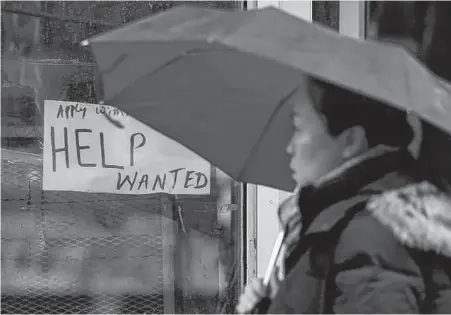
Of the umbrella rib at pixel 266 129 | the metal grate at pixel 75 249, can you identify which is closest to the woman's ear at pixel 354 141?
the umbrella rib at pixel 266 129

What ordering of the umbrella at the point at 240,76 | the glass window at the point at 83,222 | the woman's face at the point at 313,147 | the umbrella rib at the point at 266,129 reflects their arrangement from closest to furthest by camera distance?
the umbrella at the point at 240,76 → the woman's face at the point at 313,147 → the umbrella rib at the point at 266,129 → the glass window at the point at 83,222

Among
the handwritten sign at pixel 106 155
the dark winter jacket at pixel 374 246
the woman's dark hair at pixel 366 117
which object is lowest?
the handwritten sign at pixel 106 155

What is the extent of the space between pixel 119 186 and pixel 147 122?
1.11 m

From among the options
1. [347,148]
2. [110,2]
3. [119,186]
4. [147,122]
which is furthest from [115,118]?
[347,148]

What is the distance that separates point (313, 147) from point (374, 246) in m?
0.36

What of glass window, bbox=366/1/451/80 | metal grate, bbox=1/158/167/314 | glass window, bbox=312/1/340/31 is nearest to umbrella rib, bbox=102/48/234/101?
metal grate, bbox=1/158/167/314

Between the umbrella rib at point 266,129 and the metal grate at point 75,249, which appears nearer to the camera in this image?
the umbrella rib at point 266,129

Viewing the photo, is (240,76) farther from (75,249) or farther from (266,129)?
(75,249)

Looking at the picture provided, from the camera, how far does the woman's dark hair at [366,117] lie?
1926 mm

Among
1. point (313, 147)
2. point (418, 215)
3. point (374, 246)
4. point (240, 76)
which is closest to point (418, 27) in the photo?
point (240, 76)

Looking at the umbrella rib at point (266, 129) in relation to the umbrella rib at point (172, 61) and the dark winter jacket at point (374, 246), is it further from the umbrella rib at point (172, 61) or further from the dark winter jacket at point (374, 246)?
the dark winter jacket at point (374, 246)

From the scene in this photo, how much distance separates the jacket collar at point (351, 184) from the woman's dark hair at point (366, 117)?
32mm

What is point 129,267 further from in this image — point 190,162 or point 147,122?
point 147,122

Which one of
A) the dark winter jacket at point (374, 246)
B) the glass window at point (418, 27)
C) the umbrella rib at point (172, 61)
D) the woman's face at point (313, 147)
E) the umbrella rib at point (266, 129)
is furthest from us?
the glass window at point (418, 27)
